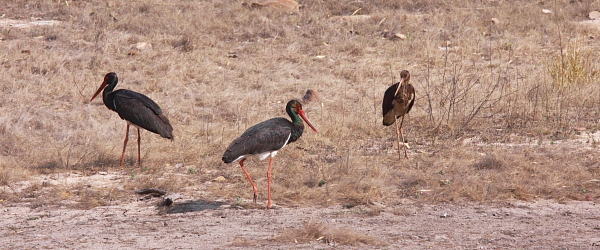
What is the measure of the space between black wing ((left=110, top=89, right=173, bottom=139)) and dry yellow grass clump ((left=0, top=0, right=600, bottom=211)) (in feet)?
1.50

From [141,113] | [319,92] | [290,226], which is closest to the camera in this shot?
[290,226]

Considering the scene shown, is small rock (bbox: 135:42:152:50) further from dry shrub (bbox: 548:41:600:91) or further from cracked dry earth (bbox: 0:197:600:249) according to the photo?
dry shrub (bbox: 548:41:600:91)

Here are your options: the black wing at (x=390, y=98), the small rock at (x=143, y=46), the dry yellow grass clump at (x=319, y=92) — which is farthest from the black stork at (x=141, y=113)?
the small rock at (x=143, y=46)

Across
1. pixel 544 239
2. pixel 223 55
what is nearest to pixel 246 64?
pixel 223 55

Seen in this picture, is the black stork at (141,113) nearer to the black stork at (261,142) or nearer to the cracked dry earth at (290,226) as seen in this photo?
the cracked dry earth at (290,226)

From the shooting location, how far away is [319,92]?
36.4 feet

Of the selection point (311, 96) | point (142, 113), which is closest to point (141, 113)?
point (142, 113)

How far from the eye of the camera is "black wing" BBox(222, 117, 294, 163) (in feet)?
21.2

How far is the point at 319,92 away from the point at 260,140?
4.64 m

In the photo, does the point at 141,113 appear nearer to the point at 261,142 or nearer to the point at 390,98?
the point at 261,142

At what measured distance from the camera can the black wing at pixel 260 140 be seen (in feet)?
21.2

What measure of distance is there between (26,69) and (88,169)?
14.4ft

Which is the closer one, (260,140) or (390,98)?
(260,140)

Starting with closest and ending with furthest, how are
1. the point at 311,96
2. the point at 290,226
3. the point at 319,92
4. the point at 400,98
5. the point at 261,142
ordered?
the point at 290,226
the point at 261,142
the point at 400,98
the point at 311,96
the point at 319,92
